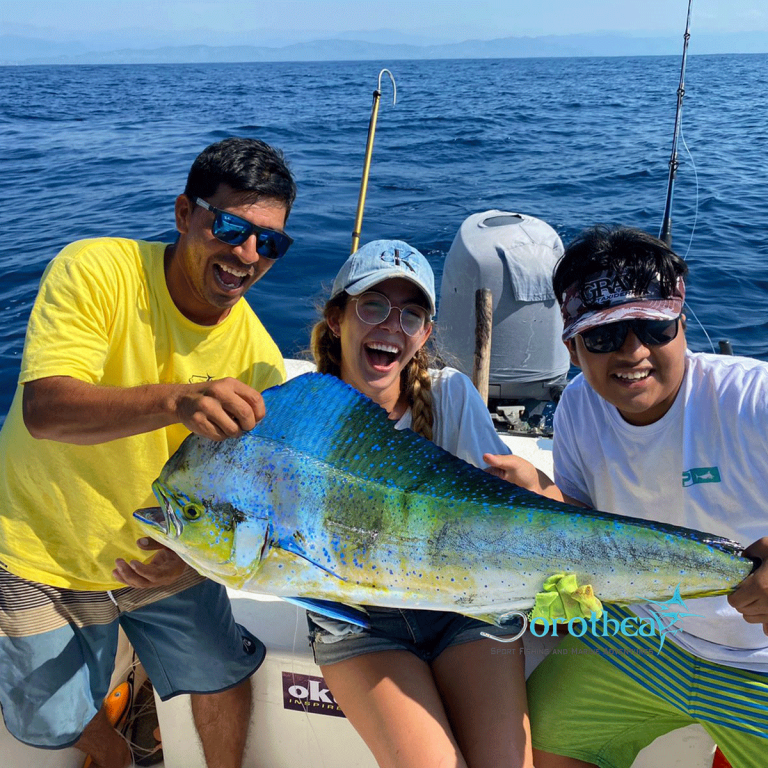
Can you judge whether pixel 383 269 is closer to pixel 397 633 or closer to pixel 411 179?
pixel 397 633

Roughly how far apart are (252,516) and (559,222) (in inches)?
468

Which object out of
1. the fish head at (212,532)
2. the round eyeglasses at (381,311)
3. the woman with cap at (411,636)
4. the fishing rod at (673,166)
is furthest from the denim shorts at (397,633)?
the fishing rod at (673,166)

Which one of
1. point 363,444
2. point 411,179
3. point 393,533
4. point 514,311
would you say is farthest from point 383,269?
point 411,179

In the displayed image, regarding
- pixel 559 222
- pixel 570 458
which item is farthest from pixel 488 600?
pixel 559 222

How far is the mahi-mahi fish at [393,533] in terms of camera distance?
5.17ft

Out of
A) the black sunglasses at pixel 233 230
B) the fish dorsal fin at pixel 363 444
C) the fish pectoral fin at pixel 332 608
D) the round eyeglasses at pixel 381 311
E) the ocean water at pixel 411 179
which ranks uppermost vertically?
the black sunglasses at pixel 233 230

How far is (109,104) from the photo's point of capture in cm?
3250

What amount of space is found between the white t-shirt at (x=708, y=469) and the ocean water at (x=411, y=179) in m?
1.40

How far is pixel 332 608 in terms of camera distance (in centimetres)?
169

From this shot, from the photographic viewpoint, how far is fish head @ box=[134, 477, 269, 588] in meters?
1.63

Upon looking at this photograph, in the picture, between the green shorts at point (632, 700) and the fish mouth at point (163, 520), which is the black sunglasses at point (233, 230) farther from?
the green shorts at point (632, 700)

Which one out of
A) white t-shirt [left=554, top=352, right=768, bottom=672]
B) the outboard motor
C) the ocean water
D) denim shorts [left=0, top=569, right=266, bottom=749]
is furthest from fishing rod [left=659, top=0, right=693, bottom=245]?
denim shorts [left=0, top=569, right=266, bottom=749]

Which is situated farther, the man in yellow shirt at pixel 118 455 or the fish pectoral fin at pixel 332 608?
the man in yellow shirt at pixel 118 455

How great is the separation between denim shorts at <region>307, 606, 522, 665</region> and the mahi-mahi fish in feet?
1.47
